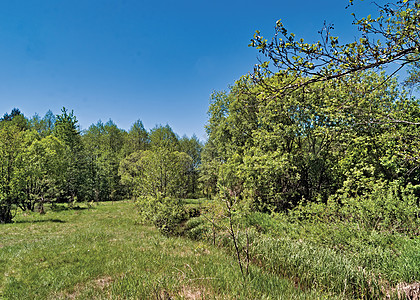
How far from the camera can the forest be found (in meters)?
3.79

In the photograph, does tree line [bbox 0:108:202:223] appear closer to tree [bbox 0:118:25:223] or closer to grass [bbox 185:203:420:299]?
tree [bbox 0:118:25:223]

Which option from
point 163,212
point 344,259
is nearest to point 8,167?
point 163,212

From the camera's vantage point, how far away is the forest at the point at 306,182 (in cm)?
379

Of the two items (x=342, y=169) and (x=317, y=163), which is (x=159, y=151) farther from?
(x=342, y=169)

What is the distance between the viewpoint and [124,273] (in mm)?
5992

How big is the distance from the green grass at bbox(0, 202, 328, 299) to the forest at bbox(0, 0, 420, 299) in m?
0.09

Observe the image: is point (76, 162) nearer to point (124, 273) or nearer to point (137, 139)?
point (137, 139)

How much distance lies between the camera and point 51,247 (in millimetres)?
9031

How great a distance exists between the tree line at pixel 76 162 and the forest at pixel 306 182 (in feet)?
0.59

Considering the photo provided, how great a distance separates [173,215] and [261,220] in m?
6.03

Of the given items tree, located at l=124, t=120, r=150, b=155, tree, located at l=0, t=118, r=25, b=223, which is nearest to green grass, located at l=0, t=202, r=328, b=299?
tree, located at l=0, t=118, r=25, b=223

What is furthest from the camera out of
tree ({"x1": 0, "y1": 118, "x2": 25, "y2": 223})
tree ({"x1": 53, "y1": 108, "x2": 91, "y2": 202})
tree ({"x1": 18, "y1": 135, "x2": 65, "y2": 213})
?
tree ({"x1": 53, "y1": 108, "x2": 91, "y2": 202})

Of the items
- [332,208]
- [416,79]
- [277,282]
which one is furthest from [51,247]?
[416,79]

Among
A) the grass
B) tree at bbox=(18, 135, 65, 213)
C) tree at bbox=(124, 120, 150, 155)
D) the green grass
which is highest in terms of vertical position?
tree at bbox=(124, 120, 150, 155)
